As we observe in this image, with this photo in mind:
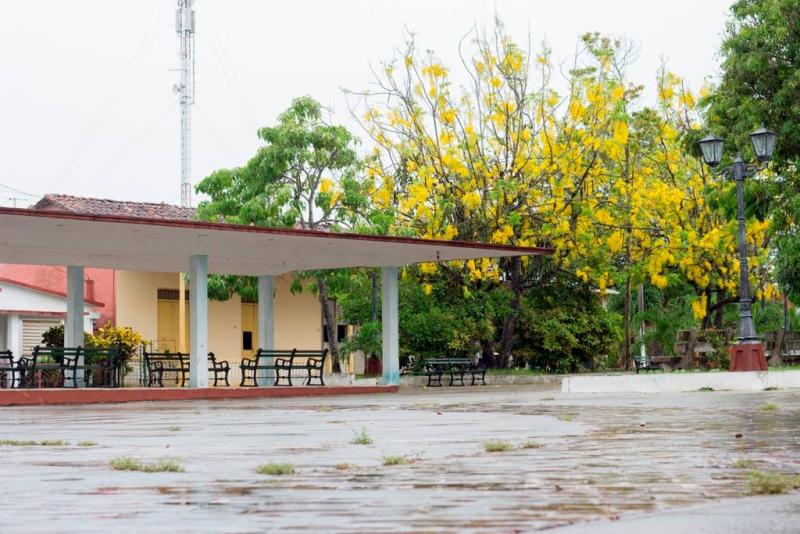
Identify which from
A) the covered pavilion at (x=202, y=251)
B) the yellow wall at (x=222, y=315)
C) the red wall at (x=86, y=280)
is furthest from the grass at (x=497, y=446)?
the red wall at (x=86, y=280)

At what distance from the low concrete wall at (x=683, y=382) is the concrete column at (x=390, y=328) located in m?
5.50

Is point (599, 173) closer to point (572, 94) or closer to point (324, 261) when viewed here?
point (572, 94)

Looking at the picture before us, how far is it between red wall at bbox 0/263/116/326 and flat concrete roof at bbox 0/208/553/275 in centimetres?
736

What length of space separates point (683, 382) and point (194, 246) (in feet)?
30.7

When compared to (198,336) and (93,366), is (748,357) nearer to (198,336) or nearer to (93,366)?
(198,336)

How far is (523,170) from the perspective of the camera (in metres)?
32.9

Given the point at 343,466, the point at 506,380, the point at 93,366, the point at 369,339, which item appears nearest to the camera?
the point at 343,466

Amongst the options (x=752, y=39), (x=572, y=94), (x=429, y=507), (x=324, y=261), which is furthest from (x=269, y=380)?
(x=429, y=507)

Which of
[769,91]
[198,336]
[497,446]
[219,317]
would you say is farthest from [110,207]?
[497,446]

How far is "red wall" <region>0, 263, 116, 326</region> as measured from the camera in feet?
121

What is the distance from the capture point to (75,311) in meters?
26.9

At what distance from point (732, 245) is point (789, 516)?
30.6m

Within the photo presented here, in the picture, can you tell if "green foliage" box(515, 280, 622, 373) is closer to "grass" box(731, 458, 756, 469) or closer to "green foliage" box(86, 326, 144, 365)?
"green foliage" box(86, 326, 144, 365)

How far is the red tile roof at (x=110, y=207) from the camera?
36969 millimetres
